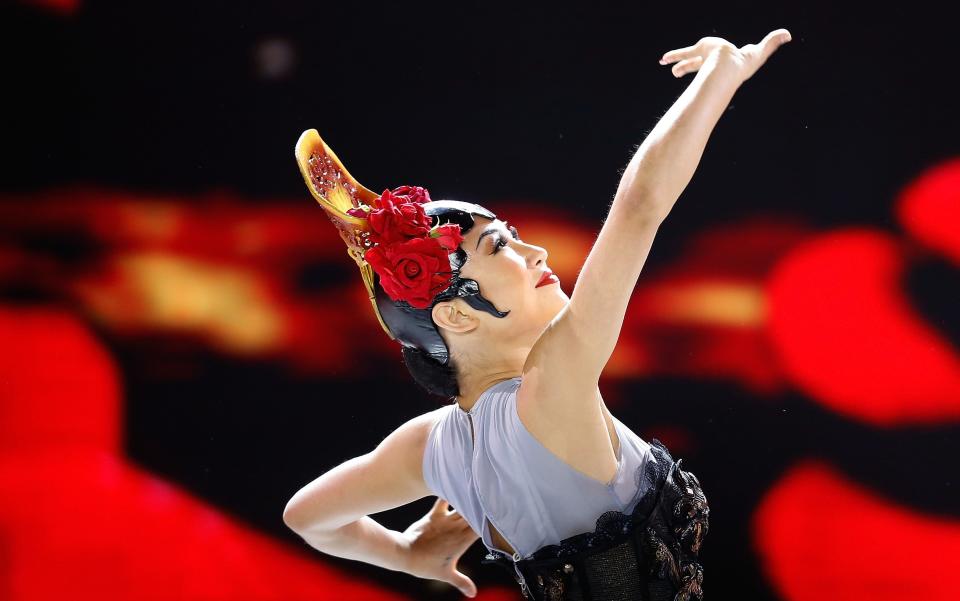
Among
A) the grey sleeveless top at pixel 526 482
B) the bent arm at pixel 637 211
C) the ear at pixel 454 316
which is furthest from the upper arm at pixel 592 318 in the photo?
the ear at pixel 454 316

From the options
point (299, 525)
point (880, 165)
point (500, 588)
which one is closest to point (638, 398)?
point (500, 588)

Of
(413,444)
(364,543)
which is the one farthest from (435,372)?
(364,543)

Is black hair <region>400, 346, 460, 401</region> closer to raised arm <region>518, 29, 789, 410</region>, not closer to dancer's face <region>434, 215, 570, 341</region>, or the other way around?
dancer's face <region>434, 215, 570, 341</region>

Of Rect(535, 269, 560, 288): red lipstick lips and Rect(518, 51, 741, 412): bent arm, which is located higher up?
Rect(518, 51, 741, 412): bent arm

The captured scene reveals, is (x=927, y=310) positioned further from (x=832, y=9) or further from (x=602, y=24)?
(x=602, y=24)

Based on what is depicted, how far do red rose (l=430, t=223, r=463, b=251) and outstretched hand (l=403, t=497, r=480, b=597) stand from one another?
0.80 meters

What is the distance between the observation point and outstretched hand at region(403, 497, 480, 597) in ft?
8.27

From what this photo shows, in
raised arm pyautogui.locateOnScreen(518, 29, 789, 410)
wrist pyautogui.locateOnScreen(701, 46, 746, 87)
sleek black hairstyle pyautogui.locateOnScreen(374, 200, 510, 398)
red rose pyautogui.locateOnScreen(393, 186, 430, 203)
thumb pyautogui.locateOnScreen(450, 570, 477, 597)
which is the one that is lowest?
thumb pyautogui.locateOnScreen(450, 570, 477, 597)

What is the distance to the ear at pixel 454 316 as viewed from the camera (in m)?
2.01

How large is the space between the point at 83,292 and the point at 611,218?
2.15m

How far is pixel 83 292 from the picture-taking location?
10.6 feet

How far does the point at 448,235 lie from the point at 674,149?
53cm

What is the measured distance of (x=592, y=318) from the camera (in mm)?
1679

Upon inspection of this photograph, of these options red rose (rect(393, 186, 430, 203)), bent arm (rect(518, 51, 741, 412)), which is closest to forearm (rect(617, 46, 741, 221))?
bent arm (rect(518, 51, 741, 412))
